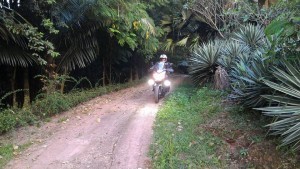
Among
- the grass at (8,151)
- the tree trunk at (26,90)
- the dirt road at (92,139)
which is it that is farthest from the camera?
the tree trunk at (26,90)

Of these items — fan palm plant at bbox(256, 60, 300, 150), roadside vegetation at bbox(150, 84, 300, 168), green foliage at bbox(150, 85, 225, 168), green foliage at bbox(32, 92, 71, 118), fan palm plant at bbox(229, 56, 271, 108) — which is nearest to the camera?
fan palm plant at bbox(256, 60, 300, 150)

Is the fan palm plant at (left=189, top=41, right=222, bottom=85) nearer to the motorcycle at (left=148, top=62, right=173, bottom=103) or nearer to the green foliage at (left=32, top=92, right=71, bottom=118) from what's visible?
the motorcycle at (left=148, top=62, right=173, bottom=103)

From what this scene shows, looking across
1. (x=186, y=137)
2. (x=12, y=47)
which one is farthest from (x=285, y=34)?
(x=12, y=47)

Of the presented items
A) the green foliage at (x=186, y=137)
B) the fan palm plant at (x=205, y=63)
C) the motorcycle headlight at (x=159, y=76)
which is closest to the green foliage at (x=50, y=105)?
the green foliage at (x=186, y=137)

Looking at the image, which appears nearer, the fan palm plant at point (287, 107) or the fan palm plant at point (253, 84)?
the fan palm plant at point (287, 107)

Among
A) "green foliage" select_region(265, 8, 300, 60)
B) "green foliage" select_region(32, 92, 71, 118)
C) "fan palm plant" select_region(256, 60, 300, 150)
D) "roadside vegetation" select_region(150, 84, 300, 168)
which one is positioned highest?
"green foliage" select_region(265, 8, 300, 60)

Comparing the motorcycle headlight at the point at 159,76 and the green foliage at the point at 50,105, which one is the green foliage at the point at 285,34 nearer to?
A: the motorcycle headlight at the point at 159,76

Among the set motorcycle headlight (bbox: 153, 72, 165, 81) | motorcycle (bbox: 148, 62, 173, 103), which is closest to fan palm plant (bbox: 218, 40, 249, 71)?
motorcycle (bbox: 148, 62, 173, 103)

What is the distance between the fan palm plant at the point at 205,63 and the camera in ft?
38.6

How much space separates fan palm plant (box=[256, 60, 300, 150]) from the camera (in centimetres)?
489

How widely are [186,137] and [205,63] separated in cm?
581

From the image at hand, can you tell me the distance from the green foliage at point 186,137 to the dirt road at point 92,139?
27 cm

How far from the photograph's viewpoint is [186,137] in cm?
654

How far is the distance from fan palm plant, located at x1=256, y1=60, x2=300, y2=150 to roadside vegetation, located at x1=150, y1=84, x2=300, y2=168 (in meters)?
0.32
